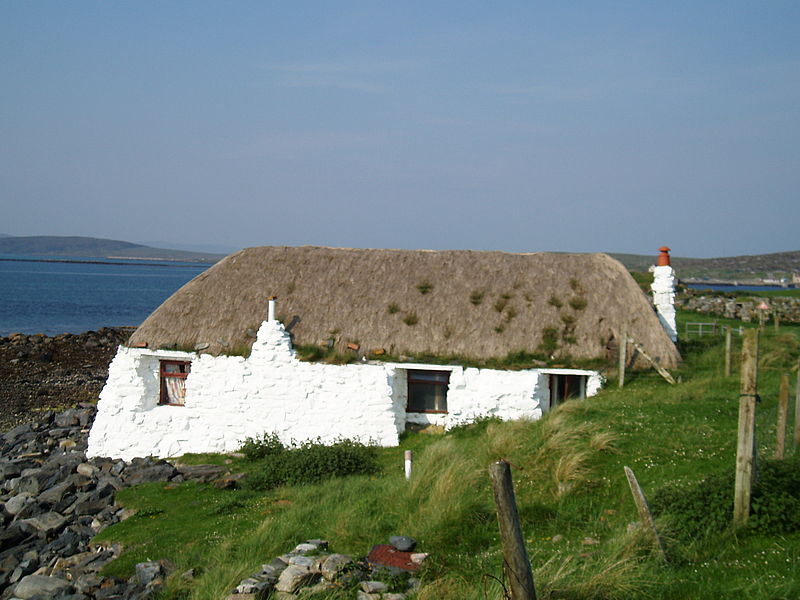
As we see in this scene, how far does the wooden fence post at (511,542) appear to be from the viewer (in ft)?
17.8

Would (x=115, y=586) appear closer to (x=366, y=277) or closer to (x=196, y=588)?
(x=196, y=588)

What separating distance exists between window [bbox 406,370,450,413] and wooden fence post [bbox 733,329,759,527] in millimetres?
9987

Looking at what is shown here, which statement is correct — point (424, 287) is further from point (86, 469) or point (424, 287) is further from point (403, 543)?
point (403, 543)

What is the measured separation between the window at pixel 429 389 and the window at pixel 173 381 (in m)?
5.73

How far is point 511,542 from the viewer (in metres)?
5.43

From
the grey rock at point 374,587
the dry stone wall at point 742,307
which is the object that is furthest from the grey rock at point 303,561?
the dry stone wall at point 742,307

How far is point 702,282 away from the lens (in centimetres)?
11550

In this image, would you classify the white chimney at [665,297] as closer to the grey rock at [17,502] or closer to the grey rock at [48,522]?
the grey rock at [48,522]

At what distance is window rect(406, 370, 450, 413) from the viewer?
17.6 m

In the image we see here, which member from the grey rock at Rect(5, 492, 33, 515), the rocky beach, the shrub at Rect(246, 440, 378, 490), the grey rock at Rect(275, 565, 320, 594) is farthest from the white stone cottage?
the rocky beach

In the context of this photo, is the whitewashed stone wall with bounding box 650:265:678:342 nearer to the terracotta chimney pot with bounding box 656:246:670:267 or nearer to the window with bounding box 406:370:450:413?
the terracotta chimney pot with bounding box 656:246:670:267

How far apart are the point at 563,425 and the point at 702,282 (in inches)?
4454

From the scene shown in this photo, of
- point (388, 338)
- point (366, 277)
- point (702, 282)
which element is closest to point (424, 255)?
point (366, 277)

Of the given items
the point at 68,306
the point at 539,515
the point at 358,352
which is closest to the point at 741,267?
the point at 68,306
